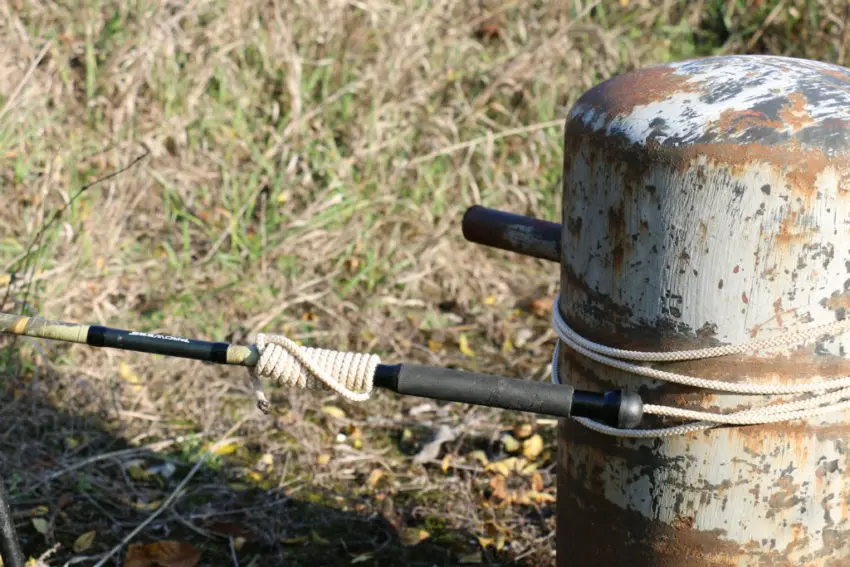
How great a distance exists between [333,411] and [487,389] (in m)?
1.63

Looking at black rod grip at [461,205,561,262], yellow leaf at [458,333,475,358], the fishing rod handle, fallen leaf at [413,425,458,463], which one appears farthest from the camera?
yellow leaf at [458,333,475,358]

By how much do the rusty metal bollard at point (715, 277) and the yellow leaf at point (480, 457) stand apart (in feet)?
3.64

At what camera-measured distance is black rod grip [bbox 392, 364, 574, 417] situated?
1360 millimetres

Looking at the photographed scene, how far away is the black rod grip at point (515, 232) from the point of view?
179 cm

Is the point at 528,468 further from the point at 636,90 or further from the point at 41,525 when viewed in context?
the point at 636,90

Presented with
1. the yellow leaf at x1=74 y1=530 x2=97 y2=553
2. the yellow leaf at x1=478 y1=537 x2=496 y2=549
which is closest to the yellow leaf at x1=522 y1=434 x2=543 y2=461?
the yellow leaf at x1=478 y1=537 x2=496 y2=549

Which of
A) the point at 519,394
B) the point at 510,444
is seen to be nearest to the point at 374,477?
the point at 510,444

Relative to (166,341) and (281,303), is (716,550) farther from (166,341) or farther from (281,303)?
(281,303)

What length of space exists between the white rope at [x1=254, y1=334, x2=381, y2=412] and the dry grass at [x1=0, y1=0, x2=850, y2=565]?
1058 mm

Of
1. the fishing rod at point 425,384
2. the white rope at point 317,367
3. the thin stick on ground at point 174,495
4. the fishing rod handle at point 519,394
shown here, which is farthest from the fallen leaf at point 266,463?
the fishing rod handle at point 519,394

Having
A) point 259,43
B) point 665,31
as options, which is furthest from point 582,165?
point 665,31

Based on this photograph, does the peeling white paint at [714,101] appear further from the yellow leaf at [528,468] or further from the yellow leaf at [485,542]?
the yellow leaf at [528,468]

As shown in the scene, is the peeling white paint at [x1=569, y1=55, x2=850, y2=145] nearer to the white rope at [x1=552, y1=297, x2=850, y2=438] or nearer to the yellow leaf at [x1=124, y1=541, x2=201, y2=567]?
the white rope at [x1=552, y1=297, x2=850, y2=438]

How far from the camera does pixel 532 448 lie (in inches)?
111
